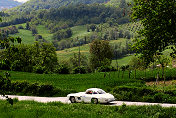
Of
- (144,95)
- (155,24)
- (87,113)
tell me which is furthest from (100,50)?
(87,113)

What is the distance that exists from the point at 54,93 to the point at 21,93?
5.47 metres

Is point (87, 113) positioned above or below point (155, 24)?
below

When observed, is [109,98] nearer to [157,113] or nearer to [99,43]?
[157,113]

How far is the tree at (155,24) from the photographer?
770 inches

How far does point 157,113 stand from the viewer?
16.6m

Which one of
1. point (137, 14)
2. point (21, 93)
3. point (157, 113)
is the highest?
point (137, 14)

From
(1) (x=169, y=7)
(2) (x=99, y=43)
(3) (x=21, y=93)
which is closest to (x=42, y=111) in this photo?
(1) (x=169, y=7)

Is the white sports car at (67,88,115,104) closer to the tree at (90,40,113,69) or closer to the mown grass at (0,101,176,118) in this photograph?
the mown grass at (0,101,176,118)

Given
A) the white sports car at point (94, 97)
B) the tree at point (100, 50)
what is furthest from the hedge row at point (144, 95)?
the tree at point (100, 50)

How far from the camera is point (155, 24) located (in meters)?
20.2

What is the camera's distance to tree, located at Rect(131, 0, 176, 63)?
19.6 m

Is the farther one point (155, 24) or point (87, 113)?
point (155, 24)

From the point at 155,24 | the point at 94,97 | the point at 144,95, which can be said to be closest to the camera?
the point at 155,24

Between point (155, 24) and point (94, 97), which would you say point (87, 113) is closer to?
point (155, 24)
